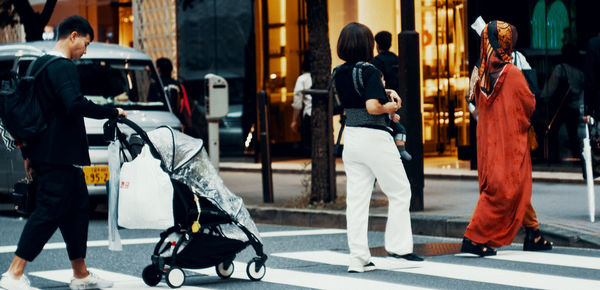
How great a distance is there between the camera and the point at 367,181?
7875 millimetres

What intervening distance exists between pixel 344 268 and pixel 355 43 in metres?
1.69

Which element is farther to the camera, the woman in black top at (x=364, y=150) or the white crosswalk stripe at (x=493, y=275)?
the woman in black top at (x=364, y=150)

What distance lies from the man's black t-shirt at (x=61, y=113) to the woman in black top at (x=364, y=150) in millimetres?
1736

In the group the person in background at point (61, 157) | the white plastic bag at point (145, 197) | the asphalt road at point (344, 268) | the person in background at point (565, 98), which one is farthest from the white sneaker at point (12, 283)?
the person in background at point (565, 98)

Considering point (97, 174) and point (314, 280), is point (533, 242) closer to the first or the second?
point (314, 280)

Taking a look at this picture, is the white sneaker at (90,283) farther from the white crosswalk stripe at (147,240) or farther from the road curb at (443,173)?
the road curb at (443,173)

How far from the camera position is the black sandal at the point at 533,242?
868 centimetres

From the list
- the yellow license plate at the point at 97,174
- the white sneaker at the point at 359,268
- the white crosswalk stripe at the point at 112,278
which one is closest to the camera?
the white crosswalk stripe at the point at 112,278

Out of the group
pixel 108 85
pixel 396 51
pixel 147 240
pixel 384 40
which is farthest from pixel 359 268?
pixel 396 51

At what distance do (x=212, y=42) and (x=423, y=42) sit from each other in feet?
12.2

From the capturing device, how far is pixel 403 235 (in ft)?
26.0

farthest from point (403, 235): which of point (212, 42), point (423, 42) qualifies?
point (212, 42)

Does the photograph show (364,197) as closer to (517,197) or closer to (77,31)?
(517,197)

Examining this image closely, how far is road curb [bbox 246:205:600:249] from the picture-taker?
897 cm
